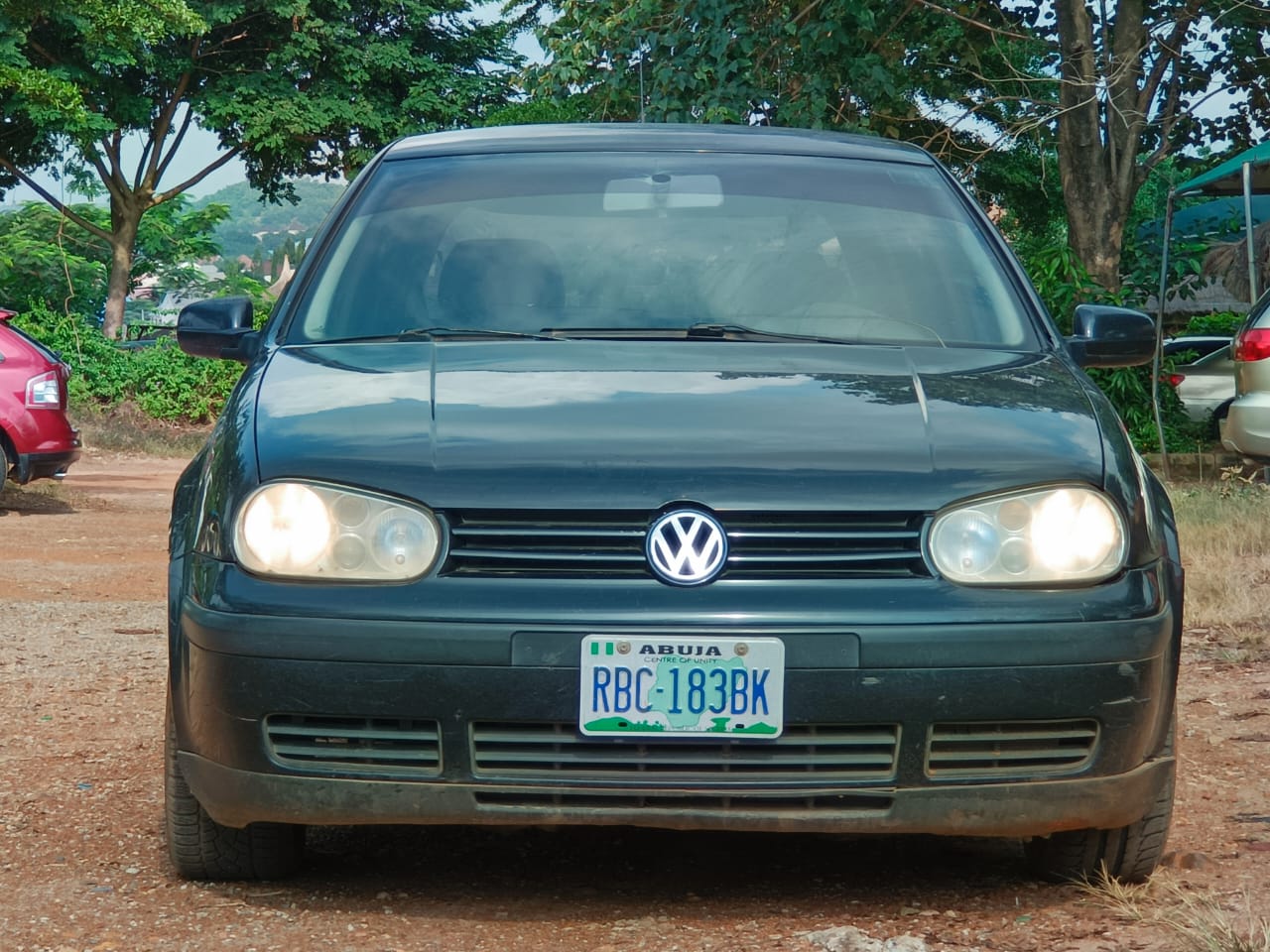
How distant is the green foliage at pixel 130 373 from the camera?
24.3 metres

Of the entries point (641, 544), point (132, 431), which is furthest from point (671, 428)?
point (132, 431)

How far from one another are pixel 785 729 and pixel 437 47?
33883mm

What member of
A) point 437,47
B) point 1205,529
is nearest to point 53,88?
point 437,47

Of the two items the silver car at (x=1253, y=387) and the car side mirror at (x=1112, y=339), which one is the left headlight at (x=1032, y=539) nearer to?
the car side mirror at (x=1112, y=339)

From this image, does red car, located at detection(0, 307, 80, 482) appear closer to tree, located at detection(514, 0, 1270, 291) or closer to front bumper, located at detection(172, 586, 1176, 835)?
tree, located at detection(514, 0, 1270, 291)

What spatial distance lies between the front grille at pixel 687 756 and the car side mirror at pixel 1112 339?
1.44m

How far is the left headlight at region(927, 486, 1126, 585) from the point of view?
318cm

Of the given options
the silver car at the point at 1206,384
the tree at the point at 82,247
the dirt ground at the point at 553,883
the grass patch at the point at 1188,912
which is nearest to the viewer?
Result: the grass patch at the point at 1188,912

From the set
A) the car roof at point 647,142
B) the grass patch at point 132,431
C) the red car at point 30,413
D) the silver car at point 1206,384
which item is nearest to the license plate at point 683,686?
the car roof at point 647,142

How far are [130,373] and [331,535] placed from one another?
22.5m

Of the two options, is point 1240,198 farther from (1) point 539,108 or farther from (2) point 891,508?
(1) point 539,108

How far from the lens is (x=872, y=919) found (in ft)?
11.2

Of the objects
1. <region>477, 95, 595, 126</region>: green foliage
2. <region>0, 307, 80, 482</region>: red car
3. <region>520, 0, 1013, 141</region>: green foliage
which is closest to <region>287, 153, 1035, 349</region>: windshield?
<region>0, 307, 80, 482</region>: red car

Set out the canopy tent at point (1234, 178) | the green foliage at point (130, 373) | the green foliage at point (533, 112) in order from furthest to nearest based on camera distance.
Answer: the green foliage at point (533, 112) < the green foliage at point (130, 373) < the canopy tent at point (1234, 178)
